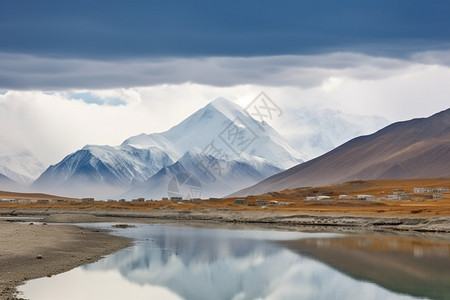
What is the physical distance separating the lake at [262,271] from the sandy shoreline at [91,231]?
1.88 meters

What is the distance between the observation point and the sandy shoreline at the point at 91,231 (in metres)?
49.2

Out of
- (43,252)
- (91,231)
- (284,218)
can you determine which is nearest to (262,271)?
(43,252)

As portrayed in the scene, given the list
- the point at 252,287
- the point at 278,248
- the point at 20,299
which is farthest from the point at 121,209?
the point at 20,299

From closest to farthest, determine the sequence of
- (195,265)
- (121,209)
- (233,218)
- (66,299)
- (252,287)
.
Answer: (66,299) → (252,287) → (195,265) → (233,218) → (121,209)

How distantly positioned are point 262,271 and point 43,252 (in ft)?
60.1

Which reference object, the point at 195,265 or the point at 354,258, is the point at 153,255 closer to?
the point at 195,265

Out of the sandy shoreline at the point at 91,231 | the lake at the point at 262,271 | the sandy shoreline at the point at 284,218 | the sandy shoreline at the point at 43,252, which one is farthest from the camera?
the sandy shoreline at the point at 284,218

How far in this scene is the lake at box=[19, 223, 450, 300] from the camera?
44750 millimetres

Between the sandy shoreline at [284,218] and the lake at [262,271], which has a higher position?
the sandy shoreline at [284,218]

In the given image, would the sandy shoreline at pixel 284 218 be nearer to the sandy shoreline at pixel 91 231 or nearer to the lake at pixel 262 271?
the sandy shoreline at pixel 91 231

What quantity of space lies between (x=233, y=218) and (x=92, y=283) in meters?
84.6

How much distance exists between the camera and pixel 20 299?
1412 inches

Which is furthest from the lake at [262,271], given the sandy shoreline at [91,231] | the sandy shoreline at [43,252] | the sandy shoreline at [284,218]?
the sandy shoreline at [284,218]

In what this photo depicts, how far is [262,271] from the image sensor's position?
56219 mm
